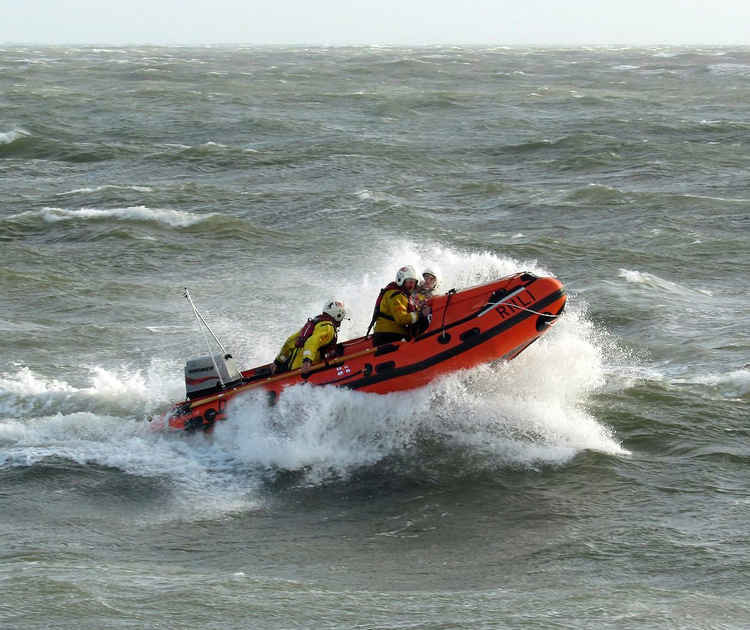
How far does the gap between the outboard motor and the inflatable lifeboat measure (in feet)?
1.04

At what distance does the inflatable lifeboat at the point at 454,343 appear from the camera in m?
13.3

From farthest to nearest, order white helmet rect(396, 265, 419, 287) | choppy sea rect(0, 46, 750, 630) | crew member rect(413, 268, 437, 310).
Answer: crew member rect(413, 268, 437, 310) < white helmet rect(396, 265, 419, 287) < choppy sea rect(0, 46, 750, 630)

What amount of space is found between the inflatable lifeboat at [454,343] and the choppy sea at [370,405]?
0.23 meters

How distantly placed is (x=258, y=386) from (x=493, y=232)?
13.5 meters

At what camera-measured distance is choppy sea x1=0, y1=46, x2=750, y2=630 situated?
9.85m

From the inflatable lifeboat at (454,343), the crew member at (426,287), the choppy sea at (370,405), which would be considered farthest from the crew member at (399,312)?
the choppy sea at (370,405)

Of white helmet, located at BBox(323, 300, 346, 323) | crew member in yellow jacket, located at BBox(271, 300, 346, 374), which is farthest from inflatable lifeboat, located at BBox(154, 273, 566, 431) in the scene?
white helmet, located at BBox(323, 300, 346, 323)

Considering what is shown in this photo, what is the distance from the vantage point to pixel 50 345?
18.2m

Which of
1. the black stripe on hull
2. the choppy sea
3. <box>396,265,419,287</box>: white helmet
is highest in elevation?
<box>396,265,419,287</box>: white helmet

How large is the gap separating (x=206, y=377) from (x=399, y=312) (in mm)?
2669

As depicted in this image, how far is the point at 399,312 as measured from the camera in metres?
13.2

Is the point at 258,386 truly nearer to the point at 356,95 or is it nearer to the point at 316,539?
the point at 316,539

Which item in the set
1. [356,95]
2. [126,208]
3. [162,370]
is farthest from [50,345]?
[356,95]

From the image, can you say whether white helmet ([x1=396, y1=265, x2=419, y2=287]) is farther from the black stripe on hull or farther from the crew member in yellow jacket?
the black stripe on hull
